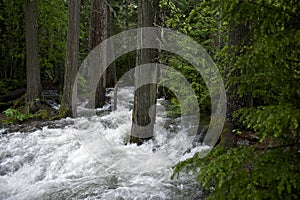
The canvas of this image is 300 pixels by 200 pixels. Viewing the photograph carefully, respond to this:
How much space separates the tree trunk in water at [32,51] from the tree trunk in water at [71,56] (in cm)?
187

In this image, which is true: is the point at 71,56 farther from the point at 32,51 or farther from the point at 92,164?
the point at 92,164

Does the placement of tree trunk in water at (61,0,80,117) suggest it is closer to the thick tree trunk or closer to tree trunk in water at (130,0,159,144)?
the thick tree trunk

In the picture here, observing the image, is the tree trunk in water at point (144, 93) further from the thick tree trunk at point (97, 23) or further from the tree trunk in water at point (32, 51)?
the tree trunk in water at point (32, 51)

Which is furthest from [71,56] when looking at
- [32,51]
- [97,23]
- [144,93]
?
[144,93]

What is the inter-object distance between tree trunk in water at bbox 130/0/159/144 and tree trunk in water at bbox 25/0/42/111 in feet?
18.2

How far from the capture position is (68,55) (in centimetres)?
913

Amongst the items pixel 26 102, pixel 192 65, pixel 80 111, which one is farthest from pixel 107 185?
pixel 26 102

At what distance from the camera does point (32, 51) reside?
411 inches

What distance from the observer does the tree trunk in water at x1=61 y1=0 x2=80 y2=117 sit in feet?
29.0

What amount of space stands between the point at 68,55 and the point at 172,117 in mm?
4138

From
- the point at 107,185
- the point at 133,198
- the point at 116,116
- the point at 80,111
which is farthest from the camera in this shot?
the point at 80,111

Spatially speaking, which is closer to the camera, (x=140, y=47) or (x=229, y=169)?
(x=229, y=169)

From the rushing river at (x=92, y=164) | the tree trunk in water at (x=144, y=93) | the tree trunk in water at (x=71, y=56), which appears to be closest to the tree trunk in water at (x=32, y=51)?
the tree trunk in water at (x=71, y=56)

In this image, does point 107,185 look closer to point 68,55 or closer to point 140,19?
point 140,19
